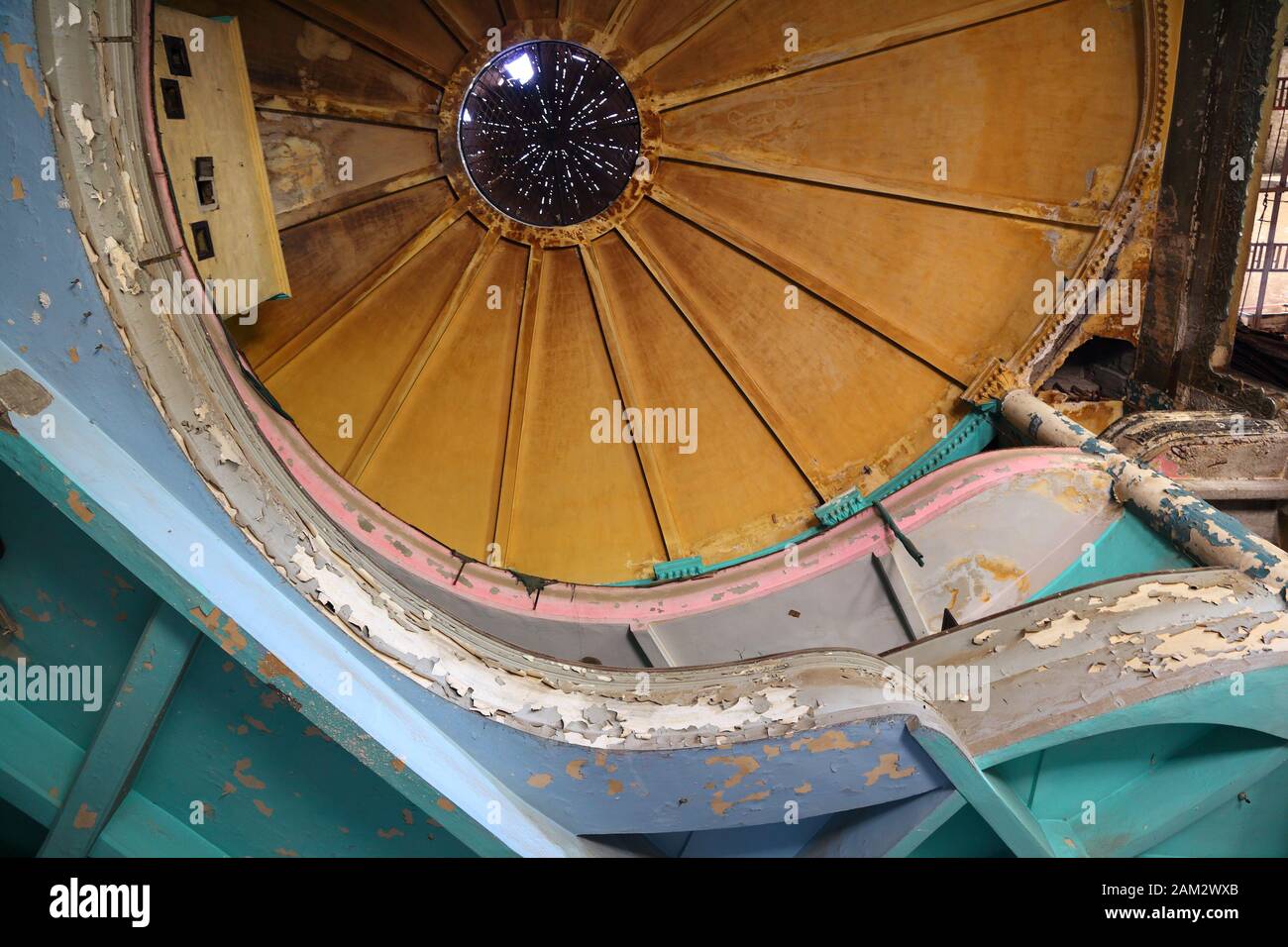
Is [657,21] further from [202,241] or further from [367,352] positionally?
[202,241]

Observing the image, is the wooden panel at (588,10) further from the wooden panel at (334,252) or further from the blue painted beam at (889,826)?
the blue painted beam at (889,826)

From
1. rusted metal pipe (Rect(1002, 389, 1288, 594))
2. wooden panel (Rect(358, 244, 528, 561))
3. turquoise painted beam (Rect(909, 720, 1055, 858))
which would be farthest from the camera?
wooden panel (Rect(358, 244, 528, 561))

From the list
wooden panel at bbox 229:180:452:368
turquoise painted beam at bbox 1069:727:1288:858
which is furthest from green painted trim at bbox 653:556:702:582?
turquoise painted beam at bbox 1069:727:1288:858

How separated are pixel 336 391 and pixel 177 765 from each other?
4.59 metres

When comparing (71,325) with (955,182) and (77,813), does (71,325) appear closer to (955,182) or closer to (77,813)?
(77,813)

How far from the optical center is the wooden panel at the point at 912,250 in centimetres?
579

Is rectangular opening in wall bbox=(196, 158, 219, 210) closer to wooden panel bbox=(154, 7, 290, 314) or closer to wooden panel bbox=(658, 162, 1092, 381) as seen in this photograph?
wooden panel bbox=(154, 7, 290, 314)

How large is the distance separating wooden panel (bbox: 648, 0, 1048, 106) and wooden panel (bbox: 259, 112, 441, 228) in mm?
1893

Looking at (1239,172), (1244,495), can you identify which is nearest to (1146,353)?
(1239,172)

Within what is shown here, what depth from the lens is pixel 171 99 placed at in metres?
2.99

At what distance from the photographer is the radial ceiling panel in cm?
564

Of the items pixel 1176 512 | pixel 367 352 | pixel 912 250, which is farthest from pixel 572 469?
pixel 1176 512

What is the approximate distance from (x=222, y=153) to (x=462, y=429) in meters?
3.20

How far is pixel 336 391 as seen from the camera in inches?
245
